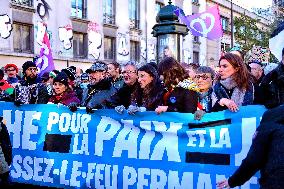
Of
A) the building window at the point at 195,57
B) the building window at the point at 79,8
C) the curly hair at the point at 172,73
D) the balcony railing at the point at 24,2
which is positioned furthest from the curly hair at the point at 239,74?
the building window at the point at 195,57

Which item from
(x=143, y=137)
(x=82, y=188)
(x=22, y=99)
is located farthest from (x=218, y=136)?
(x=22, y=99)

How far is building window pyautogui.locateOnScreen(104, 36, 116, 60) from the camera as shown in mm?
26484

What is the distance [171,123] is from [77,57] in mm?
19284

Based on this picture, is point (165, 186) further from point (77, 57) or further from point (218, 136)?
point (77, 57)

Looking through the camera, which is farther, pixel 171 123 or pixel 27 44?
pixel 27 44

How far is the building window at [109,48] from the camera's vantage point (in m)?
26.5

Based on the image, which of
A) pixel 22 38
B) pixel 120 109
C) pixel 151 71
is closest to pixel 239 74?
pixel 151 71

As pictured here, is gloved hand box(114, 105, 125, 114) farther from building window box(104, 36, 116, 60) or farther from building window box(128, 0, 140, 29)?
building window box(128, 0, 140, 29)

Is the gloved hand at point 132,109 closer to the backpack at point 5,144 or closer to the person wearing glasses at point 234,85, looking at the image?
the person wearing glasses at point 234,85

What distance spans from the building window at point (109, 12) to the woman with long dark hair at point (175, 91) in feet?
71.6

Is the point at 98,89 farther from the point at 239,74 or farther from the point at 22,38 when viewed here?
the point at 22,38

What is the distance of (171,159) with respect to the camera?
504cm

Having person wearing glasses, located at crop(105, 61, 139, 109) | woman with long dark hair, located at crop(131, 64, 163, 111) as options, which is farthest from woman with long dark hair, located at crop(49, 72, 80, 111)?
woman with long dark hair, located at crop(131, 64, 163, 111)

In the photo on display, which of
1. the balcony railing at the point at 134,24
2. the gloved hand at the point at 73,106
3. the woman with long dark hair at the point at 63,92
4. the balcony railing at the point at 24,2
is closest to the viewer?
the gloved hand at the point at 73,106
